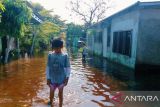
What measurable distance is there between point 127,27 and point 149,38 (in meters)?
2.50

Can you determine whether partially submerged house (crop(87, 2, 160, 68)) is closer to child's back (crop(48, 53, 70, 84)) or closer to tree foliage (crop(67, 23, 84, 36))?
child's back (crop(48, 53, 70, 84))

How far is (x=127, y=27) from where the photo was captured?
16.2 m

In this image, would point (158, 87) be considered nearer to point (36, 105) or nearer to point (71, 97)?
point (71, 97)

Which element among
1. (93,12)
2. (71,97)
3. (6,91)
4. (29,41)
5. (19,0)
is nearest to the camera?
(71,97)

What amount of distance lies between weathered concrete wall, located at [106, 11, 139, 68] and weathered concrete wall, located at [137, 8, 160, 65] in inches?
13.3

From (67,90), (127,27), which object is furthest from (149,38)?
(67,90)

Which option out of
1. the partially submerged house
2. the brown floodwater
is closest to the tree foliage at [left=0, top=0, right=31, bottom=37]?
the brown floodwater

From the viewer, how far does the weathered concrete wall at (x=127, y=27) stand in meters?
14.4

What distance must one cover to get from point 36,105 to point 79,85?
339cm

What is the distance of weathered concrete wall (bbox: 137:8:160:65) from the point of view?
13797 millimetres

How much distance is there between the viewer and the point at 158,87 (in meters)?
10.1

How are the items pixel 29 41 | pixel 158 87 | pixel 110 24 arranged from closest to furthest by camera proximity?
pixel 158 87, pixel 110 24, pixel 29 41

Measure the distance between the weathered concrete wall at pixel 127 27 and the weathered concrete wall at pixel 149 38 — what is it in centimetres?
34

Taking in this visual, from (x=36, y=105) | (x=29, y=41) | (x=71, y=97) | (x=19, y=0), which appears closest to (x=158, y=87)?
(x=71, y=97)
